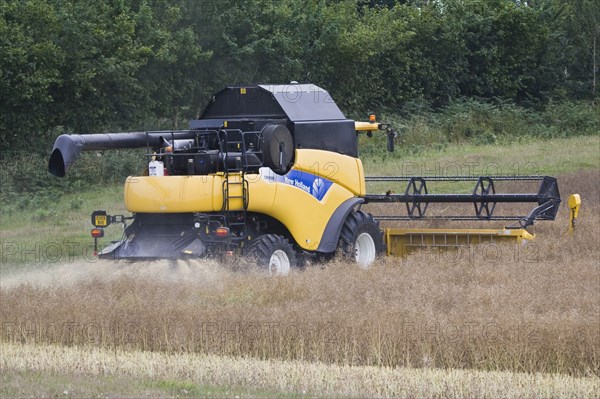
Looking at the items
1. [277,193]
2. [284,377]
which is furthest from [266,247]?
[284,377]

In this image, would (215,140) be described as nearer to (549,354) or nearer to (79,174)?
(549,354)

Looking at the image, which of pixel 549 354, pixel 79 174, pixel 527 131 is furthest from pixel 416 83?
pixel 549 354

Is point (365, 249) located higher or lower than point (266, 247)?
lower

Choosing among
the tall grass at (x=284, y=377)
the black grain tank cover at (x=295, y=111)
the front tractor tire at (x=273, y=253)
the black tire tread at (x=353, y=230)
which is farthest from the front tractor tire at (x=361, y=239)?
the tall grass at (x=284, y=377)

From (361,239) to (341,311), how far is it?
4.92m

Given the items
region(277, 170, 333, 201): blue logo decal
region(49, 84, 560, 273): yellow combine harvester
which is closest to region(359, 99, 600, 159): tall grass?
region(49, 84, 560, 273): yellow combine harvester

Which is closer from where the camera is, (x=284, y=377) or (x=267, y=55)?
(x=284, y=377)

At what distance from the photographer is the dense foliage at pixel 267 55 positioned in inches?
1082

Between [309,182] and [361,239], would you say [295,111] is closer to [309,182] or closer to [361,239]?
[309,182]

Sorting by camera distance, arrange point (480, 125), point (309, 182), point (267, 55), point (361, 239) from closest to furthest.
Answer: point (309, 182), point (361, 239), point (267, 55), point (480, 125)

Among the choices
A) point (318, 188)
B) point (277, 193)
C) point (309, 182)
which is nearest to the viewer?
point (277, 193)

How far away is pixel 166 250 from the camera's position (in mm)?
15055

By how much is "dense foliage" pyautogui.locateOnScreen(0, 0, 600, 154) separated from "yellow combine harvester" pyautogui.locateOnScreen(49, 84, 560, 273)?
39.0 ft

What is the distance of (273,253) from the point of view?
15.2 metres
